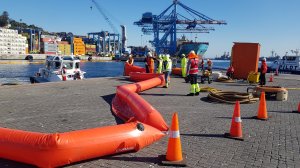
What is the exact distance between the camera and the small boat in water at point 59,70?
2272 centimetres

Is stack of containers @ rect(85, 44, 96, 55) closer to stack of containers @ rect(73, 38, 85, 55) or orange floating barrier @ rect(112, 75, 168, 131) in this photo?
stack of containers @ rect(73, 38, 85, 55)

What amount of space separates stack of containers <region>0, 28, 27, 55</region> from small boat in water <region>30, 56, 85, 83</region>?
114844mm

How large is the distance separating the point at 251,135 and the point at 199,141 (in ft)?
4.55

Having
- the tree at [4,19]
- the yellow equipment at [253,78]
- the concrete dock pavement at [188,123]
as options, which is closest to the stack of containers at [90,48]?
the tree at [4,19]

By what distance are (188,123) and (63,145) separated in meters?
3.93

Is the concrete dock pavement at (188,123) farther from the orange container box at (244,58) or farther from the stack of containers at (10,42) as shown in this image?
the stack of containers at (10,42)

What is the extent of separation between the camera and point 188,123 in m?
7.98

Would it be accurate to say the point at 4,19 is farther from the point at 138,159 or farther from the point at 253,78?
the point at 138,159

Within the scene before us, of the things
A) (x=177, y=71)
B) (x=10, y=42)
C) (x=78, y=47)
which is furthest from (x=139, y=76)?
(x=78, y=47)

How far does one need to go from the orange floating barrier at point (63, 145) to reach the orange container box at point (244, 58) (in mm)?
18634

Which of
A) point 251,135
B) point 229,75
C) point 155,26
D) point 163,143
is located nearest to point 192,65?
point 251,135

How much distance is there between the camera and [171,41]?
92188 millimetres

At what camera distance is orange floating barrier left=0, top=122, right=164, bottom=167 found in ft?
15.8

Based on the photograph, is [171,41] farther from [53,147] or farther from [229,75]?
[53,147]
